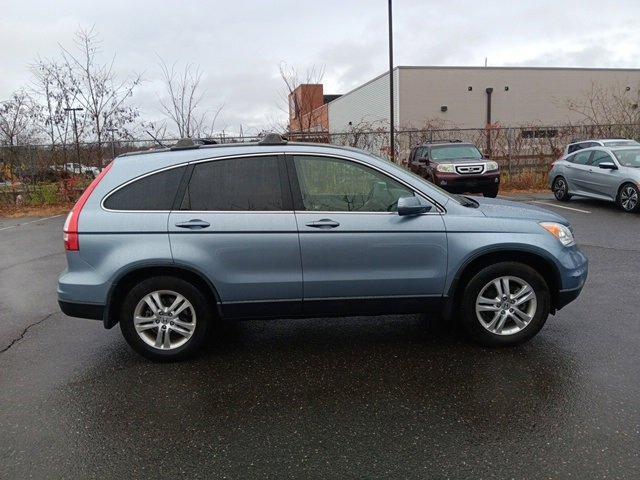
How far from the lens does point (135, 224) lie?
153 inches

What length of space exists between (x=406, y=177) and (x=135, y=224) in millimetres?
2169

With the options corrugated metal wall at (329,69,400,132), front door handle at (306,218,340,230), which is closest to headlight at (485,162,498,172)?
front door handle at (306,218,340,230)

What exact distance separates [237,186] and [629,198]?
10885 millimetres

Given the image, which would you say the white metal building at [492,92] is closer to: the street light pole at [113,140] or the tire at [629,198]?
the street light pole at [113,140]

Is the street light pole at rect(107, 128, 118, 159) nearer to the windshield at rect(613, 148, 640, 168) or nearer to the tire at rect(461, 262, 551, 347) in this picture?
the windshield at rect(613, 148, 640, 168)

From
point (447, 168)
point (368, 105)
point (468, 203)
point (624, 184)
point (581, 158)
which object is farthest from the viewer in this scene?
point (368, 105)

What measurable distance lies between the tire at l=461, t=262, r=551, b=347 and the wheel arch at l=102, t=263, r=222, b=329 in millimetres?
2050

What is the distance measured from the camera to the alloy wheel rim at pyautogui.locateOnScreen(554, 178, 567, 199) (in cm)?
1416

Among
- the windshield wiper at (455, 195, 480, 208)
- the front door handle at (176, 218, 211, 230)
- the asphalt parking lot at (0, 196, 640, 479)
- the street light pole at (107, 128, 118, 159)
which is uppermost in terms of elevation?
the street light pole at (107, 128, 118, 159)

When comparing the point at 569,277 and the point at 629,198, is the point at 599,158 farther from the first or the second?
the point at 569,277

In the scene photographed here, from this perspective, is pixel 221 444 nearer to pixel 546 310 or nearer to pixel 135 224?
pixel 135 224

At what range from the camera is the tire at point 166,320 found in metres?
3.96

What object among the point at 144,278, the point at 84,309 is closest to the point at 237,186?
the point at 144,278

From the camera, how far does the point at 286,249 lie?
154 inches
